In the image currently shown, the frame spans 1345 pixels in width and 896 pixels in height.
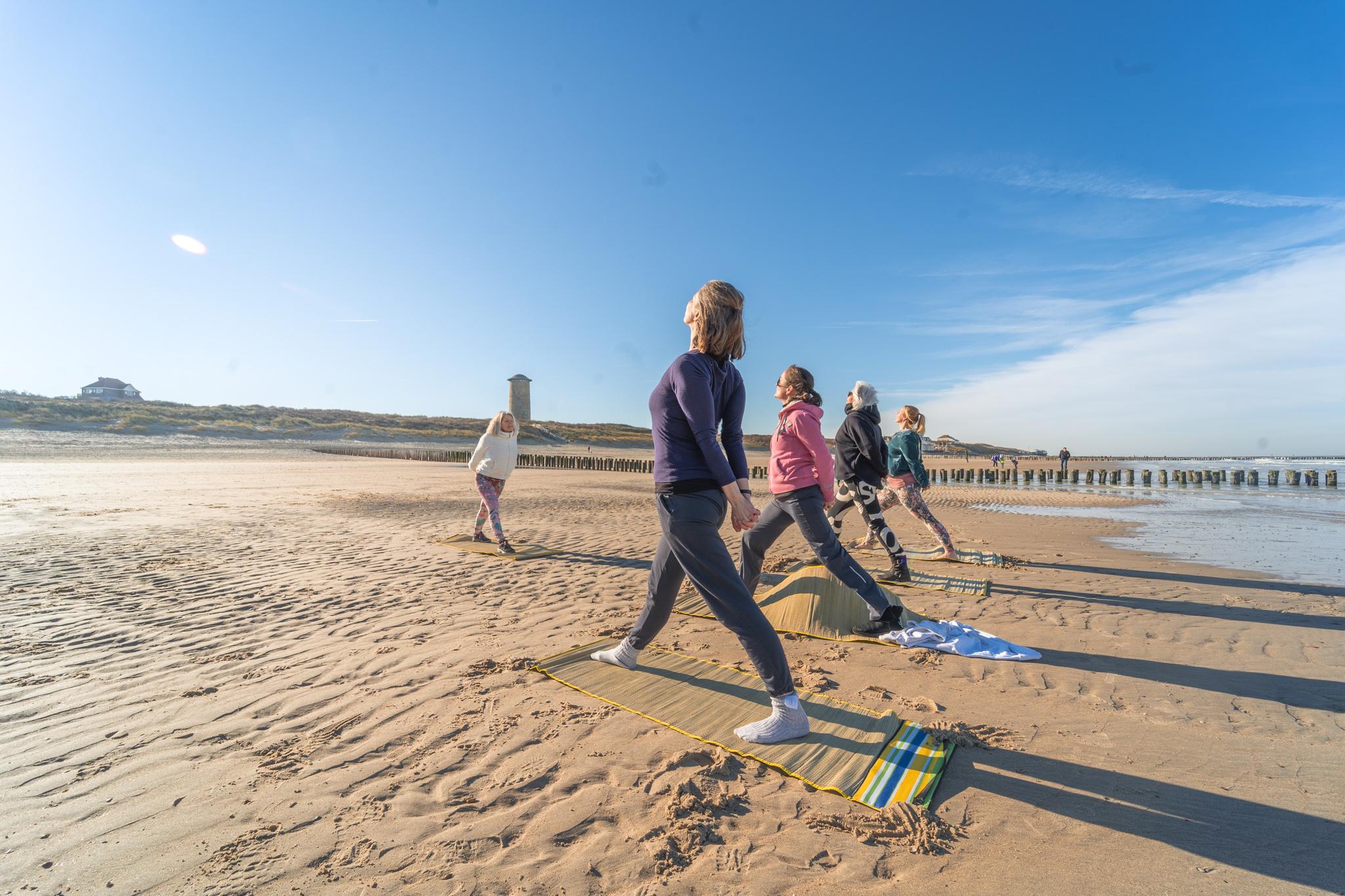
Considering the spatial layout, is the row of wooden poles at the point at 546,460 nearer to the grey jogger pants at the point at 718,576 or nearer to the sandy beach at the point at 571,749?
the sandy beach at the point at 571,749

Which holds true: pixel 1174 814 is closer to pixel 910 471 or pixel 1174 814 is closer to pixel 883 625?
pixel 883 625

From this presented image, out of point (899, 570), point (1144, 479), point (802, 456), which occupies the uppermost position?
point (802, 456)

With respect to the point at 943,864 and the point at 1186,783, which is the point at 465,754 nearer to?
the point at 943,864

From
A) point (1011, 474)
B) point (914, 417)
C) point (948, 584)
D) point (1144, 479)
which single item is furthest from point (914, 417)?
point (1011, 474)

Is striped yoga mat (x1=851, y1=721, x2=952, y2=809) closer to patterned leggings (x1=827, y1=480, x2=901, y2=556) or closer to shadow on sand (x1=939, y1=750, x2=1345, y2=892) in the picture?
shadow on sand (x1=939, y1=750, x2=1345, y2=892)

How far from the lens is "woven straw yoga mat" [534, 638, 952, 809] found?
106 inches

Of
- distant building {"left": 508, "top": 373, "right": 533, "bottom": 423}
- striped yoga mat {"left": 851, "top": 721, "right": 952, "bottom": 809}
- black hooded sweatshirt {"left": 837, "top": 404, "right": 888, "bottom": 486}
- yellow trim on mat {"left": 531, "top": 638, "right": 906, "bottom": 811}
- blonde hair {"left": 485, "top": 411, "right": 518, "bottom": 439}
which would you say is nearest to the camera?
striped yoga mat {"left": 851, "top": 721, "right": 952, "bottom": 809}

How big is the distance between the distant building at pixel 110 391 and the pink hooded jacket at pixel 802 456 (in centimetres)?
11569

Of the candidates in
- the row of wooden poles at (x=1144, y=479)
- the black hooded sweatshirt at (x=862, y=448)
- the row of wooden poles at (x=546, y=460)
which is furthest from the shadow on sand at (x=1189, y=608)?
the row of wooden poles at (x=546, y=460)

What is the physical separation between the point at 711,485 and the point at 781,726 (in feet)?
4.21

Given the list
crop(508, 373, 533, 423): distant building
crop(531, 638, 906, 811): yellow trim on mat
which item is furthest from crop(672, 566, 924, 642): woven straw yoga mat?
crop(508, 373, 533, 423): distant building

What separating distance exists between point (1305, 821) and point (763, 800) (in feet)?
7.19

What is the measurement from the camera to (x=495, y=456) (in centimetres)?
810

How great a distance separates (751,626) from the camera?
294 cm
